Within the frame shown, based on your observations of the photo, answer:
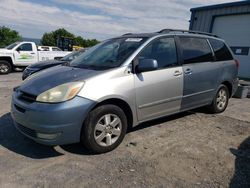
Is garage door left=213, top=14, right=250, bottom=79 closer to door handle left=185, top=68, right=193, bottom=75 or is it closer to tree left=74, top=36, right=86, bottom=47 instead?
door handle left=185, top=68, right=193, bottom=75

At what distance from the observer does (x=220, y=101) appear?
5.76m

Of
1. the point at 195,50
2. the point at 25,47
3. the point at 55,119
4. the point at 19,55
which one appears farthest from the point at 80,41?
the point at 55,119

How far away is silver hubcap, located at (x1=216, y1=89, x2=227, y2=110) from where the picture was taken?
5.68m

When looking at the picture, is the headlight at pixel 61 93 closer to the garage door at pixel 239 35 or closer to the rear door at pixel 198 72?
the rear door at pixel 198 72

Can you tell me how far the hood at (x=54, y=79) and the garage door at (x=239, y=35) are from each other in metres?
10.7

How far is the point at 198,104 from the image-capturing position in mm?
5109

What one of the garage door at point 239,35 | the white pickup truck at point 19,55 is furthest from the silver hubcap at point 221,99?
the white pickup truck at point 19,55

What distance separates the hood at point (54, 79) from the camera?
3467 mm

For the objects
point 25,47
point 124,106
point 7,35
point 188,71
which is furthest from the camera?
point 7,35

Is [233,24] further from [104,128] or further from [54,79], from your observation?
[54,79]

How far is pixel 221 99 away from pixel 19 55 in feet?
34.3

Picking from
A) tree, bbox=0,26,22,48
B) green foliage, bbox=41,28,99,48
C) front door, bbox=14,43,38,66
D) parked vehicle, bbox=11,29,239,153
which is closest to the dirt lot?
parked vehicle, bbox=11,29,239,153

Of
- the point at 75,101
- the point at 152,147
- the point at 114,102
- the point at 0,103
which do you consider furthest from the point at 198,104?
the point at 0,103

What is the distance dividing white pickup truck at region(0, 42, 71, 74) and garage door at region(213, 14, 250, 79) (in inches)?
350
